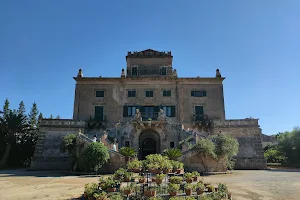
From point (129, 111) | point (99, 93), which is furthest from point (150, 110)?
point (99, 93)

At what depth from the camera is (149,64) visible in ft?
121

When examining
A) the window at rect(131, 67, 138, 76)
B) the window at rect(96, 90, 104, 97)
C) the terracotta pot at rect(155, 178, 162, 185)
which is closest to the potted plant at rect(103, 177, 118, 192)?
the terracotta pot at rect(155, 178, 162, 185)

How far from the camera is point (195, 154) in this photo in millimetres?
21828

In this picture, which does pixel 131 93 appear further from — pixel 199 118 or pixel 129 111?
pixel 199 118

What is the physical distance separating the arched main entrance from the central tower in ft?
33.6

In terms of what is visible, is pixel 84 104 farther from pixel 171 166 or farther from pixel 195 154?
pixel 171 166

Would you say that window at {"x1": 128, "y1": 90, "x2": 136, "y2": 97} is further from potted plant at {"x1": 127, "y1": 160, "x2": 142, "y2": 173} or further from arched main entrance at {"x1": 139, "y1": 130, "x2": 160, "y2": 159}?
potted plant at {"x1": 127, "y1": 160, "x2": 142, "y2": 173}

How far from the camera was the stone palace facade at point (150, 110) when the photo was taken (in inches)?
1160

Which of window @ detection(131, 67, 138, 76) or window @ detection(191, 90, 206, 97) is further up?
window @ detection(131, 67, 138, 76)

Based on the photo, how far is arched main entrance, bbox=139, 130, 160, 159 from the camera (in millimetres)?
29703

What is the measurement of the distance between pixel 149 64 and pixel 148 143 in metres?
13.2

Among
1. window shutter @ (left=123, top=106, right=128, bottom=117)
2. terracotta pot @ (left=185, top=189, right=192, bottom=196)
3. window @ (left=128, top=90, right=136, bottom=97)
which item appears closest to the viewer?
terracotta pot @ (left=185, top=189, right=192, bottom=196)

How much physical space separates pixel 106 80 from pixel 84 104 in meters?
4.78

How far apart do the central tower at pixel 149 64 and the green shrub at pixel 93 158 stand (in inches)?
685
